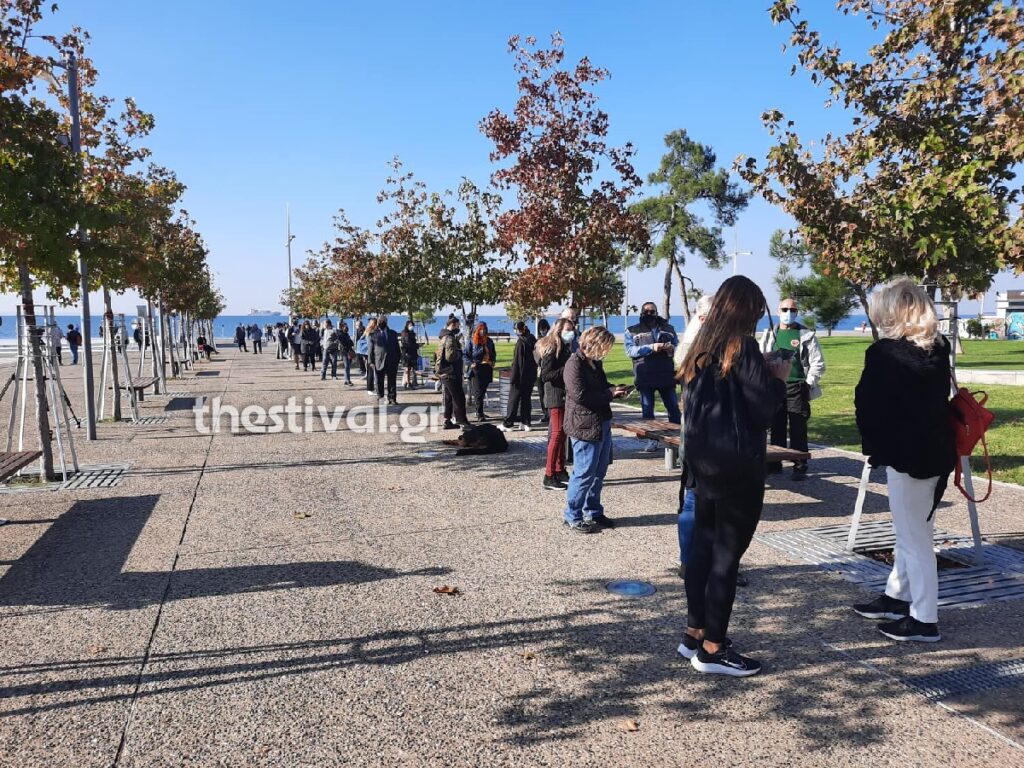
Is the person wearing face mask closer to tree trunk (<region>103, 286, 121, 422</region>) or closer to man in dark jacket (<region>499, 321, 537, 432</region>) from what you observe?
man in dark jacket (<region>499, 321, 537, 432</region>)

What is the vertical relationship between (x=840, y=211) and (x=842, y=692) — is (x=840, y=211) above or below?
above

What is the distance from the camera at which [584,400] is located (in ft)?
20.4

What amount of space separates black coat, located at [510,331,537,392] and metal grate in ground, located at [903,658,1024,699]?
28.5 feet

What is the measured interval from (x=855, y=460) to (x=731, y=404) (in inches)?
253

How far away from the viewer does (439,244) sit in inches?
866

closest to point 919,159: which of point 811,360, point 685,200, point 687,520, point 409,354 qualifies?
point 811,360

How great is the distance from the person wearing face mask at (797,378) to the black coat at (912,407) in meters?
3.75

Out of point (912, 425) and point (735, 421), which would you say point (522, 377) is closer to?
point (912, 425)

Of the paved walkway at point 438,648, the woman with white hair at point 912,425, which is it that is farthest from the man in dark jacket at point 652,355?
the woman with white hair at point 912,425

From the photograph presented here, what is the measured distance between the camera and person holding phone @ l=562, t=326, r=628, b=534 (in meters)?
6.20

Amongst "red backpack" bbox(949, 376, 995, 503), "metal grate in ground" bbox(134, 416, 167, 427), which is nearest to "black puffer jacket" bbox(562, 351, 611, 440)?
"red backpack" bbox(949, 376, 995, 503)

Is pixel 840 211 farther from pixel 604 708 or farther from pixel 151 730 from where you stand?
pixel 151 730

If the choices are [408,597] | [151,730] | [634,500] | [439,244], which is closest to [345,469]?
[634,500]

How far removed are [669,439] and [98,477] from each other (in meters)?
6.47
